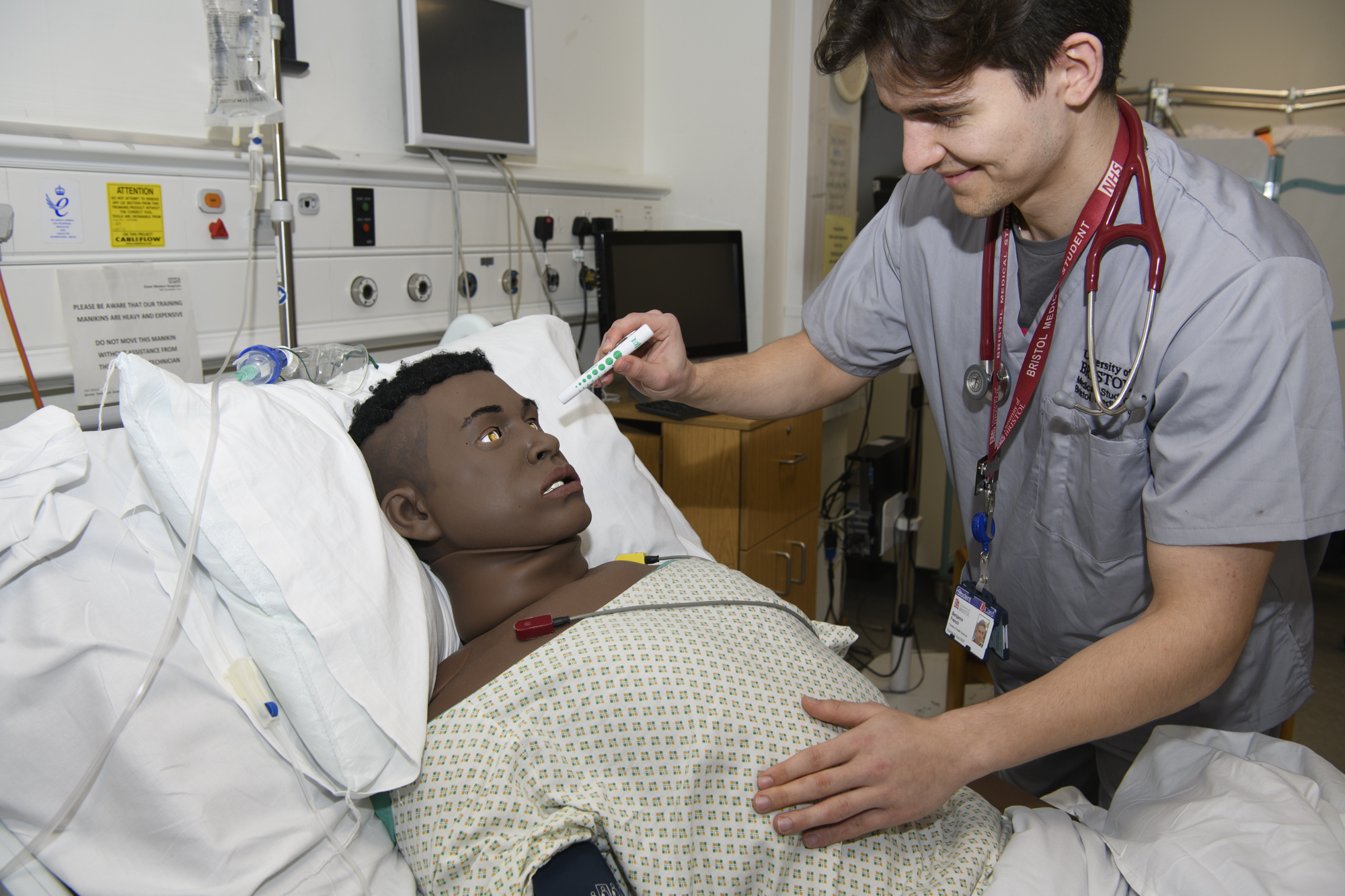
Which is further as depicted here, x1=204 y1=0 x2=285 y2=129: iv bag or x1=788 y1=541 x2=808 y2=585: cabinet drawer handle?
x1=788 y1=541 x2=808 y2=585: cabinet drawer handle

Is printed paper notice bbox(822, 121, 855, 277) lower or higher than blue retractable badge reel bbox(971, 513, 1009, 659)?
higher

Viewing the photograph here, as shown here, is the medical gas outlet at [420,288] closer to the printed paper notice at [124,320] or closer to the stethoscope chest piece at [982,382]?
the printed paper notice at [124,320]

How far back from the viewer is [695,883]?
35.6 inches

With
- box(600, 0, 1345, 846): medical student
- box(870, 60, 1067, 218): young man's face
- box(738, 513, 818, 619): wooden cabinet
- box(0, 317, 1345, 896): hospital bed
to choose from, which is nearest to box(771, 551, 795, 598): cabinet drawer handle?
box(738, 513, 818, 619): wooden cabinet

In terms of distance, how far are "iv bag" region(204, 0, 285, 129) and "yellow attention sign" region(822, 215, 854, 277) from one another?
197 centimetres

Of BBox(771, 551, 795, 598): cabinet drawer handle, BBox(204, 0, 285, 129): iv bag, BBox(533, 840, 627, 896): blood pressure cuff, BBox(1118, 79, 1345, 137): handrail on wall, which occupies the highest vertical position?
BBox(1118, 79, 1345, 137): handrail on wall

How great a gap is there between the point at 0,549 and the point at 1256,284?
1354 mm

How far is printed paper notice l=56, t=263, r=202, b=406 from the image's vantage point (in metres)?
1.46

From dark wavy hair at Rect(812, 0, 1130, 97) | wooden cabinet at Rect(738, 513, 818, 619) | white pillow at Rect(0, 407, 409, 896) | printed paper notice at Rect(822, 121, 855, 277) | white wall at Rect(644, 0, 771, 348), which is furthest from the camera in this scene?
printed paper notice at Rect(822, 121, 855, 277)

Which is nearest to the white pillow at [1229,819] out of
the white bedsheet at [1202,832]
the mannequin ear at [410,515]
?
the white bedsheet at [1202,832]

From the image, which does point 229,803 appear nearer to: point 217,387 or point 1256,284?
point 217,387

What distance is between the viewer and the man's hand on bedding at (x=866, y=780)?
87cm

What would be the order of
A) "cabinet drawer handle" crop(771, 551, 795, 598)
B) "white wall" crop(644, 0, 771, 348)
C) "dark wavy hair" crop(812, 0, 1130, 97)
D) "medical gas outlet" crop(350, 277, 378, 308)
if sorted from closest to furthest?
"dark wavy hair" crop(812, 0, 1130, 97), "medical gas outlet" crop(350, 277, 378, 308), "cabinet drawer handle" crop(771, 551, 795, 598), "white wall" crop(644, 0, 771, 348)

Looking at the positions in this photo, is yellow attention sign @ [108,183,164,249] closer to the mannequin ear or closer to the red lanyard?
the mannequin ear
